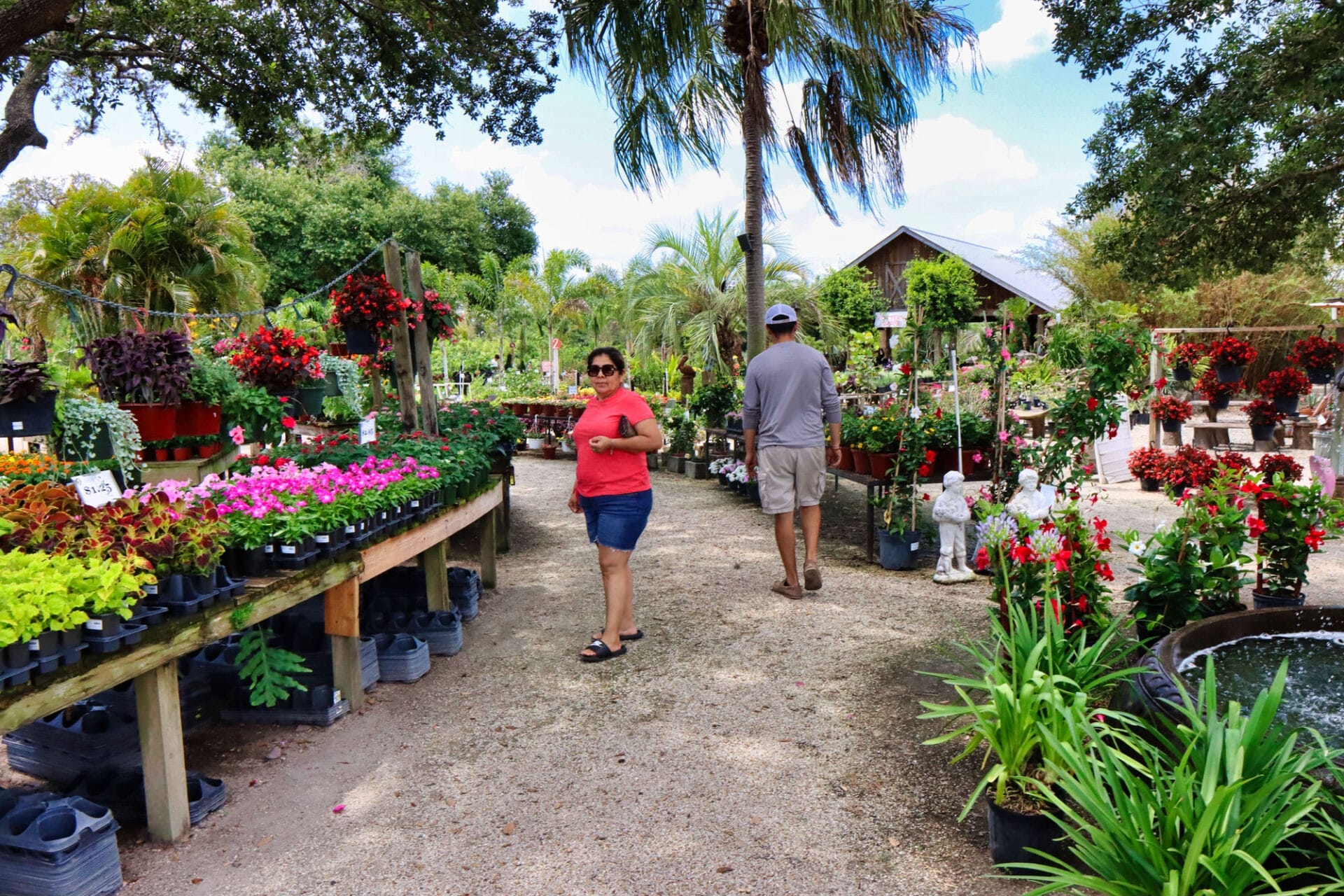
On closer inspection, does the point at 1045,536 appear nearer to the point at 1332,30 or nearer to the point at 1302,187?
the point at 1332,30

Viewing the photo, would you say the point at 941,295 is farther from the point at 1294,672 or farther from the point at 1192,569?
the point at 1294,672

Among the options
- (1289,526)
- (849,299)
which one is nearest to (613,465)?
(1289,526)

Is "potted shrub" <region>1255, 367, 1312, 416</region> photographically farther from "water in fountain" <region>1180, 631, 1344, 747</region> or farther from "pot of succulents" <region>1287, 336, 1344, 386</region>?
"water in fountain" <region>1180, 631, 1344, 747</region>

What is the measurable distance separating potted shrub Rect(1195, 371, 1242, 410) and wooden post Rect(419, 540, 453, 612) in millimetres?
8113

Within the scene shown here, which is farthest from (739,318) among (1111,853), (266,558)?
(1111,853)

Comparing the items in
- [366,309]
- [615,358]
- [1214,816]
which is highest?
[366,309]

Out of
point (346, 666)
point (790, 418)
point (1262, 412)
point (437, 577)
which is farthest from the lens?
point (1262, 412)

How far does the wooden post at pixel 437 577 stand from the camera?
451cm

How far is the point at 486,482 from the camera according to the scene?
548 centimetres

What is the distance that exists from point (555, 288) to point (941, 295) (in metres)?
16.8

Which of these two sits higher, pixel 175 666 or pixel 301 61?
pixel 301 61

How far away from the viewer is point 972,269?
63.8ft

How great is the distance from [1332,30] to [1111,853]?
7.49m

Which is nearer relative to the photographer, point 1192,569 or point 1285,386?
point 1192,569
